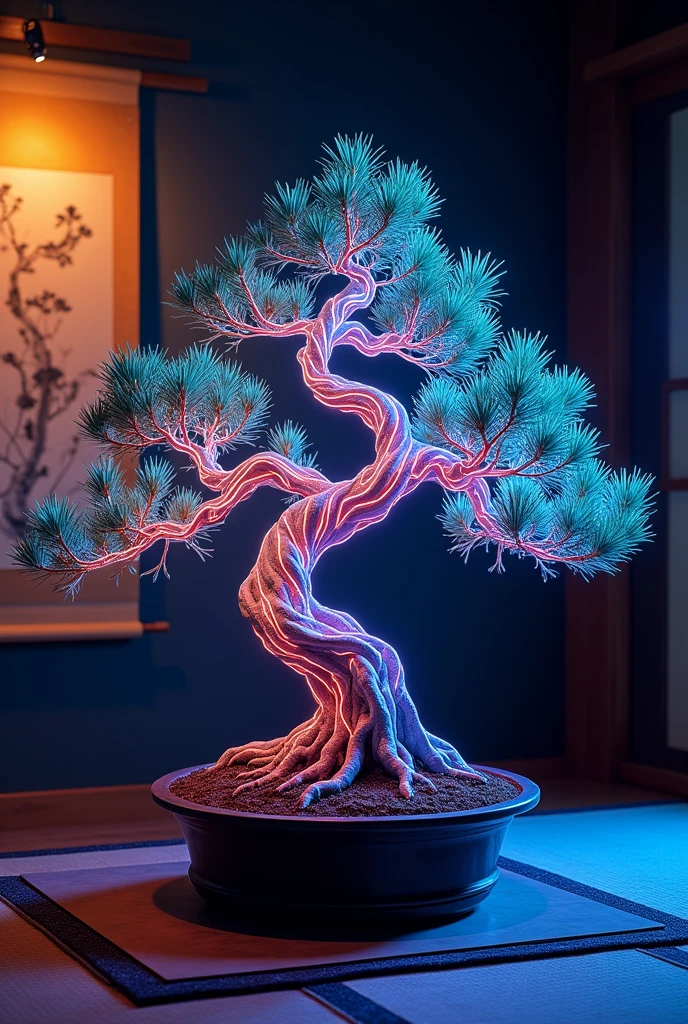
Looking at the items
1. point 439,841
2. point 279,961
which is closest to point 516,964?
point 439,841

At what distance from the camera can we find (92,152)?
3.69m

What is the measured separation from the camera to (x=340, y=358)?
4.02 metres

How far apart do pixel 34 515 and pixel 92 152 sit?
1578 mm

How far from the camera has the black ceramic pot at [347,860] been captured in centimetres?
223

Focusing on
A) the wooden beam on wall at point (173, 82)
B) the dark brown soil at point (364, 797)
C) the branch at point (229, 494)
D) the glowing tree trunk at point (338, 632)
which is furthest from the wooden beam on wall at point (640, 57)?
the dark brown soil at point (364, 797)

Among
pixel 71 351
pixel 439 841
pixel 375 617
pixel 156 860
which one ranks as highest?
pixel 71 351

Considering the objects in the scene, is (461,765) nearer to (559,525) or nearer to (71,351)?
(559,525)

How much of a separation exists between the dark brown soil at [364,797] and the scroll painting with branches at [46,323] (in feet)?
4.46

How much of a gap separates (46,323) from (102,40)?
855 mm

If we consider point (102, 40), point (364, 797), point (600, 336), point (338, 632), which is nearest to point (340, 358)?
point (600, 336)

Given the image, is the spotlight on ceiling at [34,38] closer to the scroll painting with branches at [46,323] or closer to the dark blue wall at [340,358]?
the dark blue wall at [340,358]

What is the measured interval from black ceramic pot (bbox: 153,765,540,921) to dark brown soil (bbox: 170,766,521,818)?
0.05m

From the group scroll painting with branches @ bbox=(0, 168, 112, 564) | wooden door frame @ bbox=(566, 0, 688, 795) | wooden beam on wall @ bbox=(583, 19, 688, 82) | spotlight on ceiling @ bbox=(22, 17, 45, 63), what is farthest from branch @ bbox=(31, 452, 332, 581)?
wooden beam on wall @ bbox=(583, 19, 688, 82)

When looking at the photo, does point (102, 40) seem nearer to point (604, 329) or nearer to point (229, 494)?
point (229, 494)
